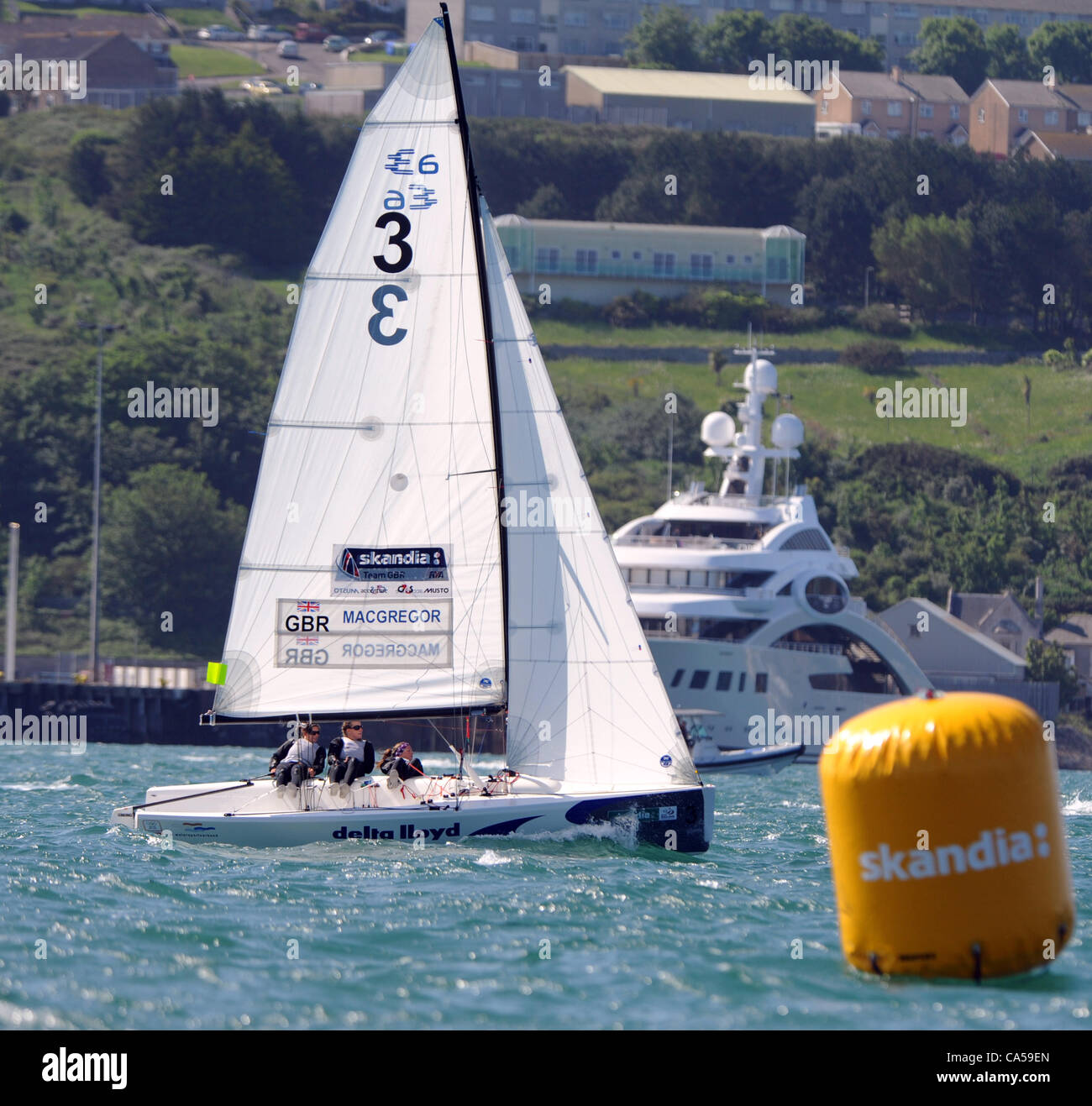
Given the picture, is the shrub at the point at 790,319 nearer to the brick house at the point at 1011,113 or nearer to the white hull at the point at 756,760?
the brick house at the point at 1011,113

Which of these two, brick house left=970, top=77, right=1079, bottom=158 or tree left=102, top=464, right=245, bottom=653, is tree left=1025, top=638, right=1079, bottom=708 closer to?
tree left=102, top=464, right=245, bottom=653

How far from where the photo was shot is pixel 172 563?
251 feet

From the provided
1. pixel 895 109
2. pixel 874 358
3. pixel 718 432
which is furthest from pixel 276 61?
pixel 718 432

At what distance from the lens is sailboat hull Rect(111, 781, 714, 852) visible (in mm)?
21719

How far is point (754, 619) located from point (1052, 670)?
18.0 meters

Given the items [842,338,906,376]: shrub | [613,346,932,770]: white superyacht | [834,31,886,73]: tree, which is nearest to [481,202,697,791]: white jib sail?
[613,346,932,770]: white superyacht

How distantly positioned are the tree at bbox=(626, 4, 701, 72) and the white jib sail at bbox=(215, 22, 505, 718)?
5048 inches

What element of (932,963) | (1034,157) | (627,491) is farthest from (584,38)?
(932,963)

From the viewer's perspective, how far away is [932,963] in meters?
13.6

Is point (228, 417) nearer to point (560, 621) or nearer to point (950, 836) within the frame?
point (560, 621)

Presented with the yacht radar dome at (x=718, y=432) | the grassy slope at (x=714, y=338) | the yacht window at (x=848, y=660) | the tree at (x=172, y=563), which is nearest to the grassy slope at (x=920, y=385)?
the grassy slope at (x=714, y=338)

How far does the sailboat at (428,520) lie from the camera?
23062 mm

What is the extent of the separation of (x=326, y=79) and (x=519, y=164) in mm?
18864

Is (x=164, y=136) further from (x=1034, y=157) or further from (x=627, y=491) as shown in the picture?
(x=1034, y=157)
